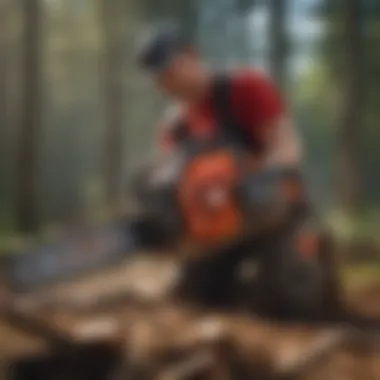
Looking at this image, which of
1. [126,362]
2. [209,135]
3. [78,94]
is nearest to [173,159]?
[209,135]

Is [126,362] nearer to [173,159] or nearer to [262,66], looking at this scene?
[173,159]

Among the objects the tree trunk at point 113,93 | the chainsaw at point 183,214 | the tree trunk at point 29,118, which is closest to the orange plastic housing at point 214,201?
the chainsaw at point 183,214

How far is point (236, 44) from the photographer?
4.41 ft

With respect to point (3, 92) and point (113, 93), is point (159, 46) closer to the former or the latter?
point (113, 93)

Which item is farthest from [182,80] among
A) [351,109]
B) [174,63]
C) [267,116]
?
[351,109]

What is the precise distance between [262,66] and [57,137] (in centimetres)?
30

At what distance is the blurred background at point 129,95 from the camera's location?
1341 mm

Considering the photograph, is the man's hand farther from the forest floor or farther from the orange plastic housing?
the forest floor

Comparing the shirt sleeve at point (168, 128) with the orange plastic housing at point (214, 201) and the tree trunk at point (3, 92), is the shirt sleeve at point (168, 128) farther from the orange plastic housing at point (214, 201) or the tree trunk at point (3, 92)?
the tree trunk at point (3, 92)

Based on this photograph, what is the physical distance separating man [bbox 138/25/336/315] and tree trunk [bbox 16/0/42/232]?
16 cm

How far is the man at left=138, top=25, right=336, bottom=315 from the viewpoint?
134 centimetres

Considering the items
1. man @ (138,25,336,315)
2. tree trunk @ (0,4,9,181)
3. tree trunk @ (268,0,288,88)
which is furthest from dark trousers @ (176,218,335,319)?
tree trunk @ (0,4,9,181)

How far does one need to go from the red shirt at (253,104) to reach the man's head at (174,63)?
1.6 inches

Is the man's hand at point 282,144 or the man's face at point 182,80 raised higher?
the man's face at point 182,80
